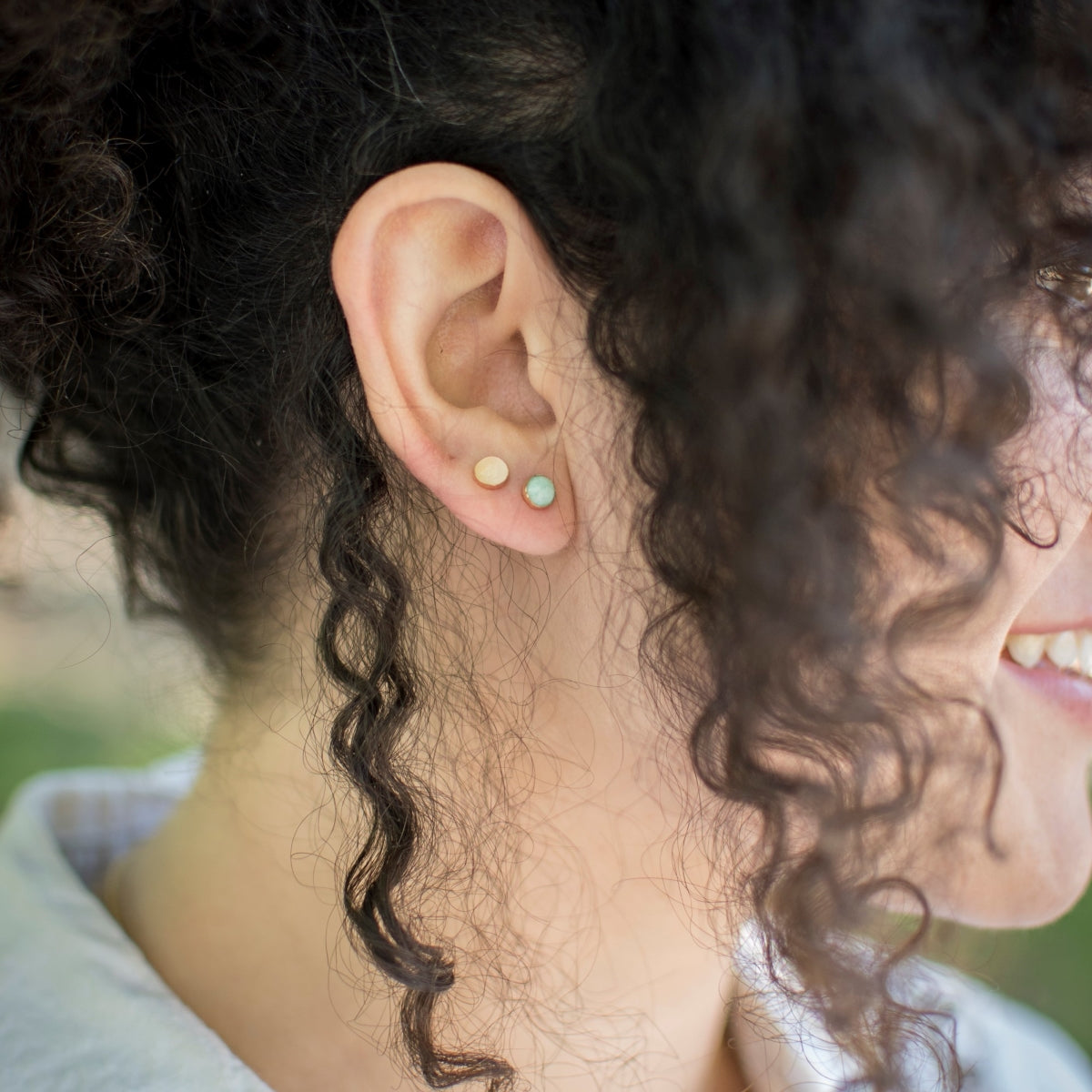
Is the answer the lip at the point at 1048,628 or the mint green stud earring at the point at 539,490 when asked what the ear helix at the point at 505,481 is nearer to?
the mint green stud earring at the point at 539,490

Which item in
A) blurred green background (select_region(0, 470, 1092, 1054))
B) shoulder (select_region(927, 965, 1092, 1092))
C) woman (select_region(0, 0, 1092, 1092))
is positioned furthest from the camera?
shoulder (select_region(927, 965, 1092, 1092))

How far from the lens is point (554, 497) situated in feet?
1.98

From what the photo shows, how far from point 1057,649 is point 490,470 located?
1.69ft

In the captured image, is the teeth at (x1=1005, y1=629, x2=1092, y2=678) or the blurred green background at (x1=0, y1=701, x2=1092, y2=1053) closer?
the teeth at (x1=1005, y1=629, x2=1092, y2=678)

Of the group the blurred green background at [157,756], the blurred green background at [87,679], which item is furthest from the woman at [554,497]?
the blurred green background at [157,756]

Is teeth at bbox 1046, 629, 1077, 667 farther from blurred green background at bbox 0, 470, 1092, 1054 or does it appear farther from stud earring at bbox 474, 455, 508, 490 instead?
stud earring at bbox 474, 455, 508, 490

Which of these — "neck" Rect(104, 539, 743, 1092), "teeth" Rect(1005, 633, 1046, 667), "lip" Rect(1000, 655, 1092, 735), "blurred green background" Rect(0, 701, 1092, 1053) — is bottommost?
"blurred green background" Rect(0, 701, 1092, 1053)

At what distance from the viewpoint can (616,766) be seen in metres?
0.70

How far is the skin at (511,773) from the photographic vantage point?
0.58 meters

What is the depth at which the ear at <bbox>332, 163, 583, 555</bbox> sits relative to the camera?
1.84ft

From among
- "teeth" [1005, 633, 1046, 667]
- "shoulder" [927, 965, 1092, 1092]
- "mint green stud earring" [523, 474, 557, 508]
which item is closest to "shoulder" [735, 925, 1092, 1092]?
"shoulder" [927, 965, 1092, 1092]

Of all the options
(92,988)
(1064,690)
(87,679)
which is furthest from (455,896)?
(87,679)

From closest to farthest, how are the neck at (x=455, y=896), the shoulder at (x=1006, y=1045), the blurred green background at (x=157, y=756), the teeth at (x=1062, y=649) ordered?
the neck at (x=455, y=896), the teeth at (x=1062, y=649), the shoulder at (x=1006, y=1045), the blurred green background at (x=157, y=756)

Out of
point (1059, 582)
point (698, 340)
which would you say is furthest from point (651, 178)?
point (1059, 582)
